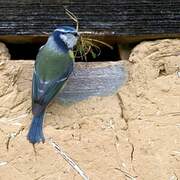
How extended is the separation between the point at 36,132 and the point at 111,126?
277 mm

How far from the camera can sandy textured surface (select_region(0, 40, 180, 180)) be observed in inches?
116

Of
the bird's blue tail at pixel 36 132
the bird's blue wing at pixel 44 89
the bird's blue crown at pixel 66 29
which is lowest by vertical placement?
the bird's blue tail at pixel 36 132

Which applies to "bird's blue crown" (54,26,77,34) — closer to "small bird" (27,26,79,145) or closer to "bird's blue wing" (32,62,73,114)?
"small bird" (27,26,79,145)

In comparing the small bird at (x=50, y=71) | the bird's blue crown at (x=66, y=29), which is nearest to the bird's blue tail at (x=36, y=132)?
the small bird at (x=50, y=71)

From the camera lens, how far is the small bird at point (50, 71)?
2986 mm

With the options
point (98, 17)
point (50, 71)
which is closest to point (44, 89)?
point (50, 71)

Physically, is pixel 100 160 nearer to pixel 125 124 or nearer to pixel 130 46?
pixel 125 124

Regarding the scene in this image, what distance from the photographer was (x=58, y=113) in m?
3.06

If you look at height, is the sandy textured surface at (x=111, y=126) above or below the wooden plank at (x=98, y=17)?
below

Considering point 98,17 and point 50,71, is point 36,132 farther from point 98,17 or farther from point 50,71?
point 98,17

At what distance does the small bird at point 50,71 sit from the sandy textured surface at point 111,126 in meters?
0.05

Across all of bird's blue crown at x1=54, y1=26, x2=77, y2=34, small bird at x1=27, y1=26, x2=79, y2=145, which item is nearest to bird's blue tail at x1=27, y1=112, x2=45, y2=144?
small bird at x1=27, y1=26, x2=79, y2=145

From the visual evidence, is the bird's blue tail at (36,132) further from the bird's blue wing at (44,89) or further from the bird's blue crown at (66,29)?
the bird's blue crown at (66,29)

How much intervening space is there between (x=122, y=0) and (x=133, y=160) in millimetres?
636
